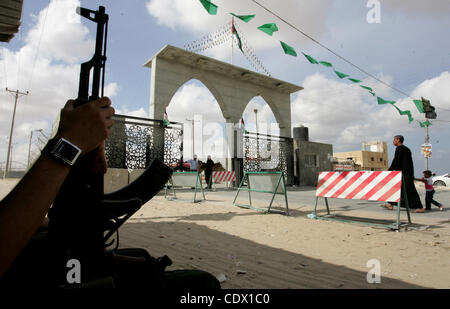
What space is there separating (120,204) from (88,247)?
2.11 feet

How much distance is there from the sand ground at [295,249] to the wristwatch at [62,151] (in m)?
1.90

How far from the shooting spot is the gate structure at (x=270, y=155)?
15648 mm

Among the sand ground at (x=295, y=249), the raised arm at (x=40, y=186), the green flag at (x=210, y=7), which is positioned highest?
the green flag at (x=210, y=7)

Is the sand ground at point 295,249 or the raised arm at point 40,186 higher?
the raised arm at point 40,186

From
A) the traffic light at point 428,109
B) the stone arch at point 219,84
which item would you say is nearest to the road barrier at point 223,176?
the stone arch at point 219,84

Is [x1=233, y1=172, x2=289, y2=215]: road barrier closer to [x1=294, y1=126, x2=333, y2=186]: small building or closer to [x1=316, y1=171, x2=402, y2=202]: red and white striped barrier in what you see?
[x1=316, y1=171, x2=402, y2=202]: red and white striped barrier

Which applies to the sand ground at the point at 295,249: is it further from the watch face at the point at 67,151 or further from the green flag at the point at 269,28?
the green flag at the point at 269,28

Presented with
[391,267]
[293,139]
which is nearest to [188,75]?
[293,139]

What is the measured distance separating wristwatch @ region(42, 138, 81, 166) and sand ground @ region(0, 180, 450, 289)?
74.7 inches

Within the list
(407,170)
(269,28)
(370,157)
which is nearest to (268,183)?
(407,170)

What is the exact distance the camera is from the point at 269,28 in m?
6.79

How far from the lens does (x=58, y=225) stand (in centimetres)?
111

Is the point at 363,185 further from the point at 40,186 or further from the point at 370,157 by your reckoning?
the point at 370,157

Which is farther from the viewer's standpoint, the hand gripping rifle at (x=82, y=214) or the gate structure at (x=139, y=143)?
the gate structure at (x=139, y=143)
